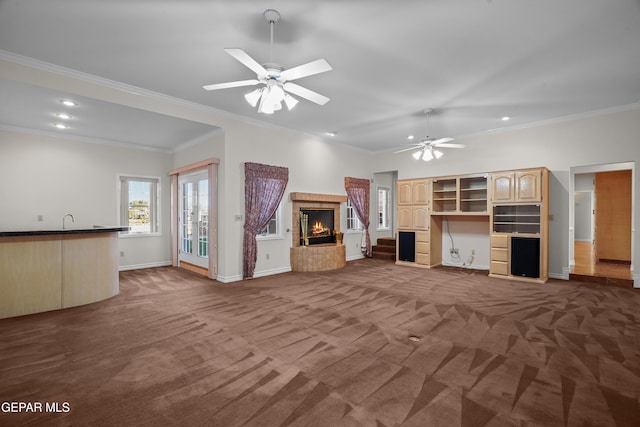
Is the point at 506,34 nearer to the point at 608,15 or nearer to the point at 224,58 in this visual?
the point at 608,15

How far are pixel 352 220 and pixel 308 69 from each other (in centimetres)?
603

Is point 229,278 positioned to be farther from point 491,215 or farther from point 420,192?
point 491,215

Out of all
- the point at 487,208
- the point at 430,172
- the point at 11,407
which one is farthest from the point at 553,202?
the point at 11,407

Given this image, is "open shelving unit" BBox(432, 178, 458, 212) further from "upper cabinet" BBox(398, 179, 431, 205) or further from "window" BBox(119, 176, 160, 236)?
"window" BBox(119, 176, 160, 236)

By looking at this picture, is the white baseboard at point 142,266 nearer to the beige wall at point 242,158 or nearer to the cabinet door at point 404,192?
the beige wall at point 242,158

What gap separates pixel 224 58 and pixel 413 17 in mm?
2174

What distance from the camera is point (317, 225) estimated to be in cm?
717

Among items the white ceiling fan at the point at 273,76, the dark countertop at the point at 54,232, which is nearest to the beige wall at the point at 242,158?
the dark countertop at the point at 54,232

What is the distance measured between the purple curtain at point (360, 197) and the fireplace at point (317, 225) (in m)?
0.91

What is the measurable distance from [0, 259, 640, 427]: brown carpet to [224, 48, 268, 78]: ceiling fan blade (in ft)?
8.54

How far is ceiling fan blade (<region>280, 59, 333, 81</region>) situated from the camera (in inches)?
97.7

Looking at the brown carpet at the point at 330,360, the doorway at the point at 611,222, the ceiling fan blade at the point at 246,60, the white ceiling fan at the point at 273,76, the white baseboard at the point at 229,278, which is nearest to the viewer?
the brown carpet at the point at 330,360

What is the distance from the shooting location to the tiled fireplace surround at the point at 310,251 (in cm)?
649

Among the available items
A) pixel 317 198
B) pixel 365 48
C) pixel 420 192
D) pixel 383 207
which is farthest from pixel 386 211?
pixel 365 48
